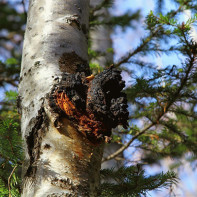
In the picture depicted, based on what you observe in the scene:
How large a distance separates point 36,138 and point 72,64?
0.40 metres

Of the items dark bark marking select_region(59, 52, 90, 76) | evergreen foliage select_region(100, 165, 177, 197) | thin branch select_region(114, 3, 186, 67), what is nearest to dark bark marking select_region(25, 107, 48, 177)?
dark bark marking select_region(59, 52, 90, 76)

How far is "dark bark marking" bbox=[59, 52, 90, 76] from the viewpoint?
1.35 metres

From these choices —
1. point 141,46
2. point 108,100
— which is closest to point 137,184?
point 108,100

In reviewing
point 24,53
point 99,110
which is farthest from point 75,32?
point 99,110

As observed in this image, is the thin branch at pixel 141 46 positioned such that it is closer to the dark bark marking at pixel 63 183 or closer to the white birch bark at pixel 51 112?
the white birch bark at pixel 51 112

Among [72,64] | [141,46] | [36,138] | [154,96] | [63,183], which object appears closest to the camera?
[63,183]

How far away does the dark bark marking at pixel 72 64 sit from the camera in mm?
1346

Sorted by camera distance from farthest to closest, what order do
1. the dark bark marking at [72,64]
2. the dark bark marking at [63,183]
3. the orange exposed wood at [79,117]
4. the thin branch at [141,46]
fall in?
the thin branch at [141,46]
the dark bark marking at [72,64]
the orange exposed wood at [79,117]
the dark bark marking at [63,183]

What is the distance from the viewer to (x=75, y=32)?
1.47 m

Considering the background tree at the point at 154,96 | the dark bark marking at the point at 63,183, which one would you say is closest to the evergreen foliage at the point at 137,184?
the background tree at the point at 154,96

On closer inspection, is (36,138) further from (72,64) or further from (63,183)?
(72,64)

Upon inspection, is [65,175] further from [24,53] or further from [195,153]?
[195,153]

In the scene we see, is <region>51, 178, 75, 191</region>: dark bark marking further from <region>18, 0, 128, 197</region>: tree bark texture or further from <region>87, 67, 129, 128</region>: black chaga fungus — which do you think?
<region>87, 67, 129, 128</region>: black chaga fungus

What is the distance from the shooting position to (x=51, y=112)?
3.90 feet
